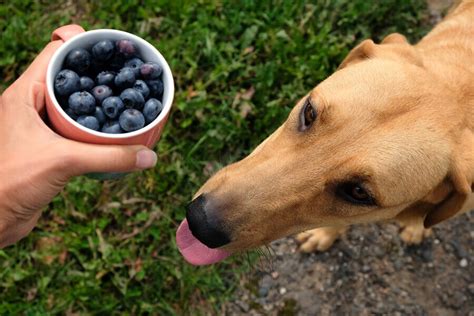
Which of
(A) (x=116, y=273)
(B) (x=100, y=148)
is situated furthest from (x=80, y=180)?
(B) (x=100, y=148)

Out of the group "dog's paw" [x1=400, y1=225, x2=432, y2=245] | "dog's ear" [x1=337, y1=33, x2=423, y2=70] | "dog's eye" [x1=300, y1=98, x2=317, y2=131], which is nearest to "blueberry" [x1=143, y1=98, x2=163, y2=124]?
"dog's eye" [x1=300, y1=98, x2=317, y2=131]

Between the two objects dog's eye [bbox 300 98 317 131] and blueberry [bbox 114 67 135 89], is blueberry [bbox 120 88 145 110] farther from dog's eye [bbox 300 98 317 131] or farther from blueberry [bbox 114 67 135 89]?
dog's eye [bbox 300 98 317 131]

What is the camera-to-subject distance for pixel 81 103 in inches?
102

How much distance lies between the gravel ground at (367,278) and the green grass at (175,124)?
365 millimetres

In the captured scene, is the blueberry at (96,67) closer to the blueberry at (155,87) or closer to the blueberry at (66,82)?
the blueberry at (66,82)

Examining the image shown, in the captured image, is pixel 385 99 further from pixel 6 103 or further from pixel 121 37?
pixel 6 103

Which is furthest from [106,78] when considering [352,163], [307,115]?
[352,163]

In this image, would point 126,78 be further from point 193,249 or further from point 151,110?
point 193,249

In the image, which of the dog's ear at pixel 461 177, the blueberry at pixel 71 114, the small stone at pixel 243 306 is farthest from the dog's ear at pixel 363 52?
the small stone at pixel 243 306

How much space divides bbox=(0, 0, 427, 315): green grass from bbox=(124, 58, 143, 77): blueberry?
215 centimetres

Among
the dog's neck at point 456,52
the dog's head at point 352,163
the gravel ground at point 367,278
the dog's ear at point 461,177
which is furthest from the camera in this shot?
the gravel ground at point 367,278

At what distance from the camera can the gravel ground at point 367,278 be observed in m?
4.65

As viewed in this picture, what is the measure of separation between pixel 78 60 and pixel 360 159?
1.61 metres

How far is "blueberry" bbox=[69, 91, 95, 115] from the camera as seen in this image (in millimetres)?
2580
